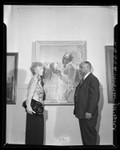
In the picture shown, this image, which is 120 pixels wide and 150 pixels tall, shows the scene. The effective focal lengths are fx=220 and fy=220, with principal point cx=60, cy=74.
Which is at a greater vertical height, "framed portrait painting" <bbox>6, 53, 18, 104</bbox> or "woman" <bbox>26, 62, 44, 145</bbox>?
"framed portrait painting" <bbox>6, 53, 18, 104</bbox>

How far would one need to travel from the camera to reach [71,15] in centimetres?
150

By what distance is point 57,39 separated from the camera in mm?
1486

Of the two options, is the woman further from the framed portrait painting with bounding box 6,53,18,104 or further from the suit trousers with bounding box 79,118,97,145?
the suit trousers with bounding box 79,118,97,145

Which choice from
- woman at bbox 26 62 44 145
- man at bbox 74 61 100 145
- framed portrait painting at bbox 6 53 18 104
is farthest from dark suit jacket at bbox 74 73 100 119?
framed portrait painting at bbox 6 53 18 104

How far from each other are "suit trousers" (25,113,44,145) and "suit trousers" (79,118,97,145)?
10.3 inches

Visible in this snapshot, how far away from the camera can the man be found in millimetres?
1430

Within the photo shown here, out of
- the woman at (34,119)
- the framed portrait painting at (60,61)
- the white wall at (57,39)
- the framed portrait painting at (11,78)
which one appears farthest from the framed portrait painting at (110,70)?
the framed portrait painting at (11,78)

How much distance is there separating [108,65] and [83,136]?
0.50 meters

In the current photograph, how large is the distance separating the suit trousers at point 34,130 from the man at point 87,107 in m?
0.24

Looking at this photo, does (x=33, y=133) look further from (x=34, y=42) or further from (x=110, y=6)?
(x=110, y=6)

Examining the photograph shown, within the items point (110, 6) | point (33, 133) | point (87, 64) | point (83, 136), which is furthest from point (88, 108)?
point (110, 6)

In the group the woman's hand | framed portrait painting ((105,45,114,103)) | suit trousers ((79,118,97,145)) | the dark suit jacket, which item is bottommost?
suit trousers ((79,118,97,145))

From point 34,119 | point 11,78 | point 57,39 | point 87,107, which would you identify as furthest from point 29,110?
point 57,39

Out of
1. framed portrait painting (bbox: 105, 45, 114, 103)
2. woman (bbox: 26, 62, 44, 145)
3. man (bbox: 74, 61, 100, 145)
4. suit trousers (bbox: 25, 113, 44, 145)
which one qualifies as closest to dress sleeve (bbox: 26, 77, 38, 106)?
woman (bbox: 26, 62, 44, 145)
